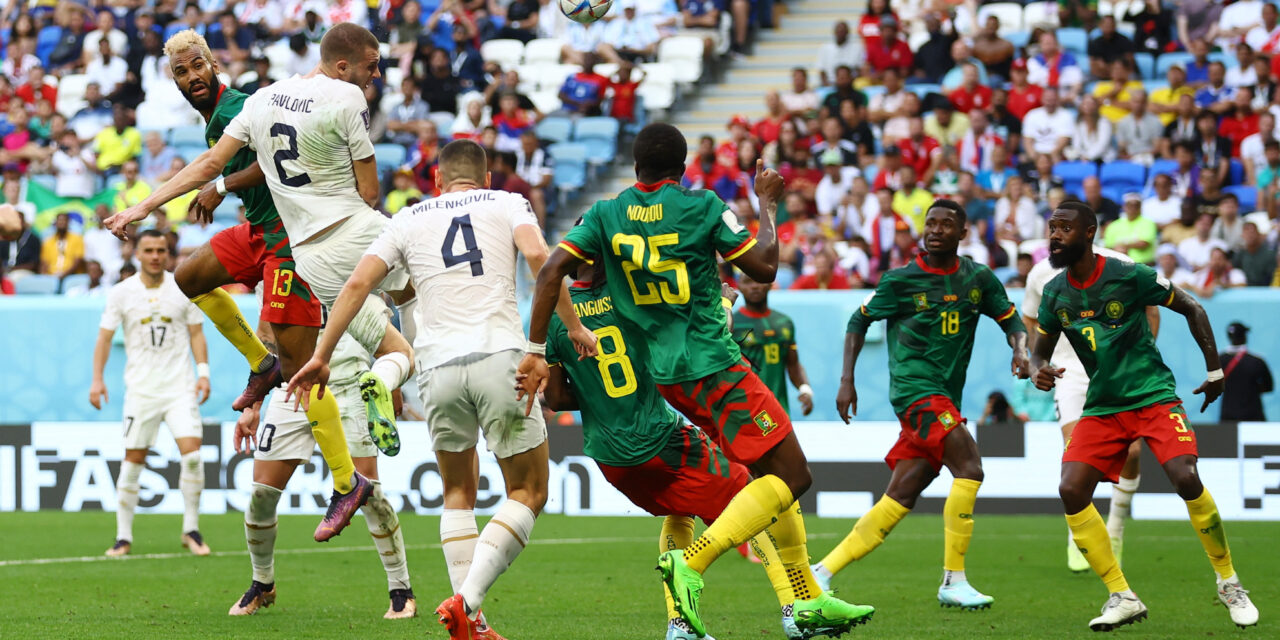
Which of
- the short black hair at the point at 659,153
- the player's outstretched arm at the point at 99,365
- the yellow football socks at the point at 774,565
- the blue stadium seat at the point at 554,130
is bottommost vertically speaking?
the player's outstretched arm at the point at 99,365

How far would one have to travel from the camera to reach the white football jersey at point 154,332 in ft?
46.8

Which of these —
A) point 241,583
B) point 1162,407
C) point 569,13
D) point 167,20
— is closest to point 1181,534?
point 1162,407

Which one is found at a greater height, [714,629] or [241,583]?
[714,629]

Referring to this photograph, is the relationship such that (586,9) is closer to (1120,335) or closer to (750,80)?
(1120,335)

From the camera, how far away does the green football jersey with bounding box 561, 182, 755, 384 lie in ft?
24.4

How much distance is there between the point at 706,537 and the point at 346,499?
7.42 ft

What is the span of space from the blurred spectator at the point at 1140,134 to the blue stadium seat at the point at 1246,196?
120 cm

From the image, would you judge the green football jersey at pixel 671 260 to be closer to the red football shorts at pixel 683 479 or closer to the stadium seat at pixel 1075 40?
the red football shorts at pixel 683 479

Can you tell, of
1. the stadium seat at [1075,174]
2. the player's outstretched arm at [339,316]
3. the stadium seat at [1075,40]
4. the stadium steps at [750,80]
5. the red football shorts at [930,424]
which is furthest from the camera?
the stadium steps at [750,80]

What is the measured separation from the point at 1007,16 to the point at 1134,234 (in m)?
6.07

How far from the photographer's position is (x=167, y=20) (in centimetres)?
2802

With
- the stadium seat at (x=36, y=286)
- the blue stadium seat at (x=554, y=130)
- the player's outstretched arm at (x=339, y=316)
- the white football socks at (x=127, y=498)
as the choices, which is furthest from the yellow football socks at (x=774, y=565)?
the stadium seat at (x=36, y=286)

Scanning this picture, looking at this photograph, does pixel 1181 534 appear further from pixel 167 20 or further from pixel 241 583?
pixel 167 20

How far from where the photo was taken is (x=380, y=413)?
26.6 ft
